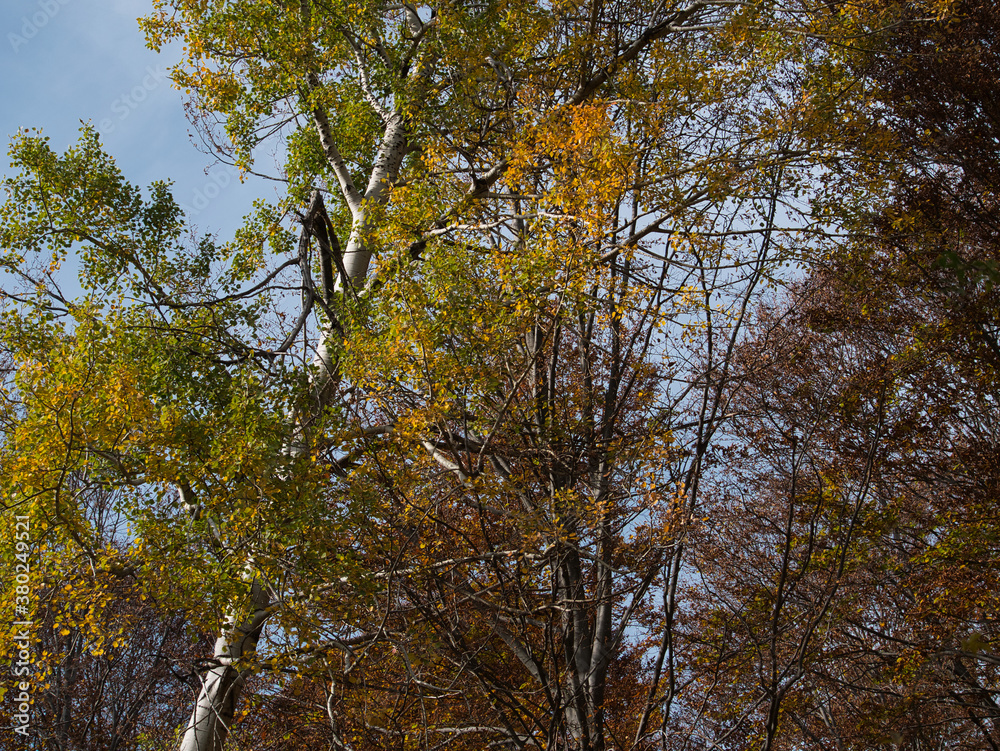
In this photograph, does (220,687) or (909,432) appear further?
(909,432)

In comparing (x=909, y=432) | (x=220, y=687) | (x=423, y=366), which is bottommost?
(x=220, y=687)

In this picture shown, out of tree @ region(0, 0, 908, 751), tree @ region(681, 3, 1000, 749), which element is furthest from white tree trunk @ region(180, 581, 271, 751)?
tree @ region(681, 3, 1000, 749)

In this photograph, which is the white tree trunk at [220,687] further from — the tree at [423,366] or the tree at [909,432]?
the tree at [909,432]

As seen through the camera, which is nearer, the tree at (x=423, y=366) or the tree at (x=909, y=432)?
the tree at (x=423, y=366)

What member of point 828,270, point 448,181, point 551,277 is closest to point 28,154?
point 448,181

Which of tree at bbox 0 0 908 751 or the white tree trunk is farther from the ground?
tree at bbox 0 0 908 751

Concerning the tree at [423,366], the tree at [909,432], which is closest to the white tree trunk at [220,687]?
the tree at [423,366]

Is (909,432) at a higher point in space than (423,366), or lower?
higher

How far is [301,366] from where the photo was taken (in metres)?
5.84

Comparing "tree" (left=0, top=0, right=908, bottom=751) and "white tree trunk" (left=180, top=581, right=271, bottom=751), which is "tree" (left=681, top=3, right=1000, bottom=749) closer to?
"tree" (left=0, top=0, right=908, bottom=751)

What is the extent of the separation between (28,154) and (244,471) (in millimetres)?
4360

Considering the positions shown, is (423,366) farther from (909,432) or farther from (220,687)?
(909,432)

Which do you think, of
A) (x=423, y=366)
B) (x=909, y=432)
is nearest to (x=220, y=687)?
(x=423, y=366)

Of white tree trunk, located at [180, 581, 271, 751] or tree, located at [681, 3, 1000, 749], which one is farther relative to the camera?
tree, located at [681, 3, 1000, 749]
